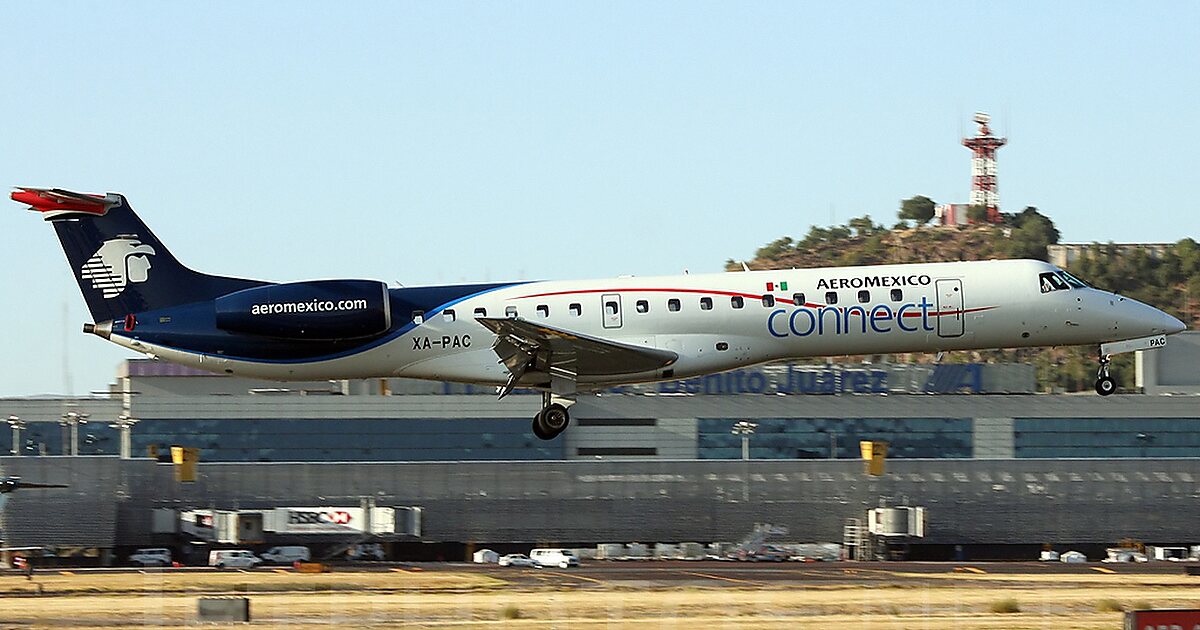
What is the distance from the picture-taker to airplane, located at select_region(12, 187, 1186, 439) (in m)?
32.0

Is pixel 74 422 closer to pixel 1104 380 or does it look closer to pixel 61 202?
pixel 61 202

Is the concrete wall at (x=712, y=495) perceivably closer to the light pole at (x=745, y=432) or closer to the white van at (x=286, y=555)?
the white van at (x=286, y=555)

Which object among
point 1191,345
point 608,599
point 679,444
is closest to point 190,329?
point 608,599

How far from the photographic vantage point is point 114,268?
33656 mm

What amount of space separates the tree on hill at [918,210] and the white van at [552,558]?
478 ft

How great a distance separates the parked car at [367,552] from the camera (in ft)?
179

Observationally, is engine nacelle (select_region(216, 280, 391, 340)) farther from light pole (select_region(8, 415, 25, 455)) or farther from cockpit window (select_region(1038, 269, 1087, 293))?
light pole (select_region(8, 415, 25, 455))

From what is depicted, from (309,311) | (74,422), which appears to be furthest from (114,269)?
(74,422)

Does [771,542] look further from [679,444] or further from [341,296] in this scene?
[341,296]

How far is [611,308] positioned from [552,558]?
2104 centimetres

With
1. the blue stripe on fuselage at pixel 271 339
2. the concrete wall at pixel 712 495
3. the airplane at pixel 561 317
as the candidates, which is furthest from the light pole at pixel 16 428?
the blue stripe on fuselage at pixel 271 339

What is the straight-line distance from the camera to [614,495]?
57.5 m

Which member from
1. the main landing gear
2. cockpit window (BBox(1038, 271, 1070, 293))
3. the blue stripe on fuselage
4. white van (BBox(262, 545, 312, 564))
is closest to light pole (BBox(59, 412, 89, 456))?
white van (BBox(262, 545, 312, 564))

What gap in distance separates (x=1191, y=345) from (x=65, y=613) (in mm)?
65551
